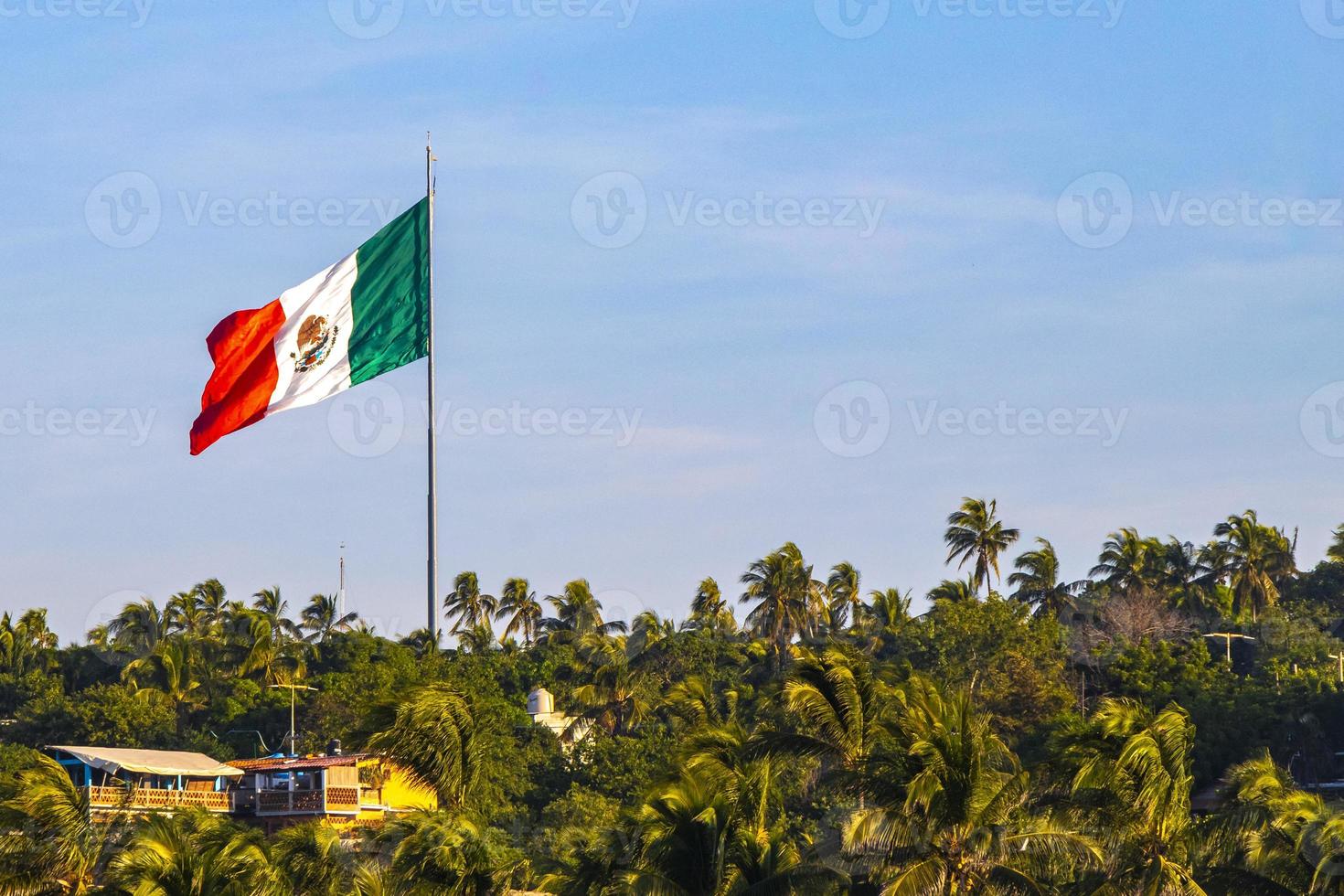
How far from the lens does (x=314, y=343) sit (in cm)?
3675

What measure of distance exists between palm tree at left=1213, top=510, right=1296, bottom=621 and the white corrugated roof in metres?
62.2

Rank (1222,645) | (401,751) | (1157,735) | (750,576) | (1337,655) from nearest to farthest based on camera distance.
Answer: (1157,735), (401,751), (1337,655), (1222,645), (750,576)

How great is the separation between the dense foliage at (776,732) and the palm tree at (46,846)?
51 millimetres

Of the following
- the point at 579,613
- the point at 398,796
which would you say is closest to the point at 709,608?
the point at 579,613

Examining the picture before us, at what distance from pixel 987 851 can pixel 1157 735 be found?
4014mm

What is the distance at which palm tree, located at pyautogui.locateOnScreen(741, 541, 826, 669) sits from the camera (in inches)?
4060

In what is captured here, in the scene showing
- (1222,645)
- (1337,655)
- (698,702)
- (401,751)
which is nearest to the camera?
(401,751)

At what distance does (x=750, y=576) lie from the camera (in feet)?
345

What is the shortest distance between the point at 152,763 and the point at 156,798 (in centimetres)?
407

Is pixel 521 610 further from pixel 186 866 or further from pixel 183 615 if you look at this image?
pixel 186 866

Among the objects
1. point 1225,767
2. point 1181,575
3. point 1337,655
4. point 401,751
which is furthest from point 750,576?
point 401,751

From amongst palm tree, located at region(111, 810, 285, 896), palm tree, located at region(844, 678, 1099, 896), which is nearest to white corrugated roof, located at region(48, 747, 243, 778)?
palm tree, located at region(111, 810, 285, 896)

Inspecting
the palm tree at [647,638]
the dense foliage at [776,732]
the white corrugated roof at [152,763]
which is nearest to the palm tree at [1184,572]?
the dense foliage at [776,732]

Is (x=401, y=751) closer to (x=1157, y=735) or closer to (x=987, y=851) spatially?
(x=987, y=851)
